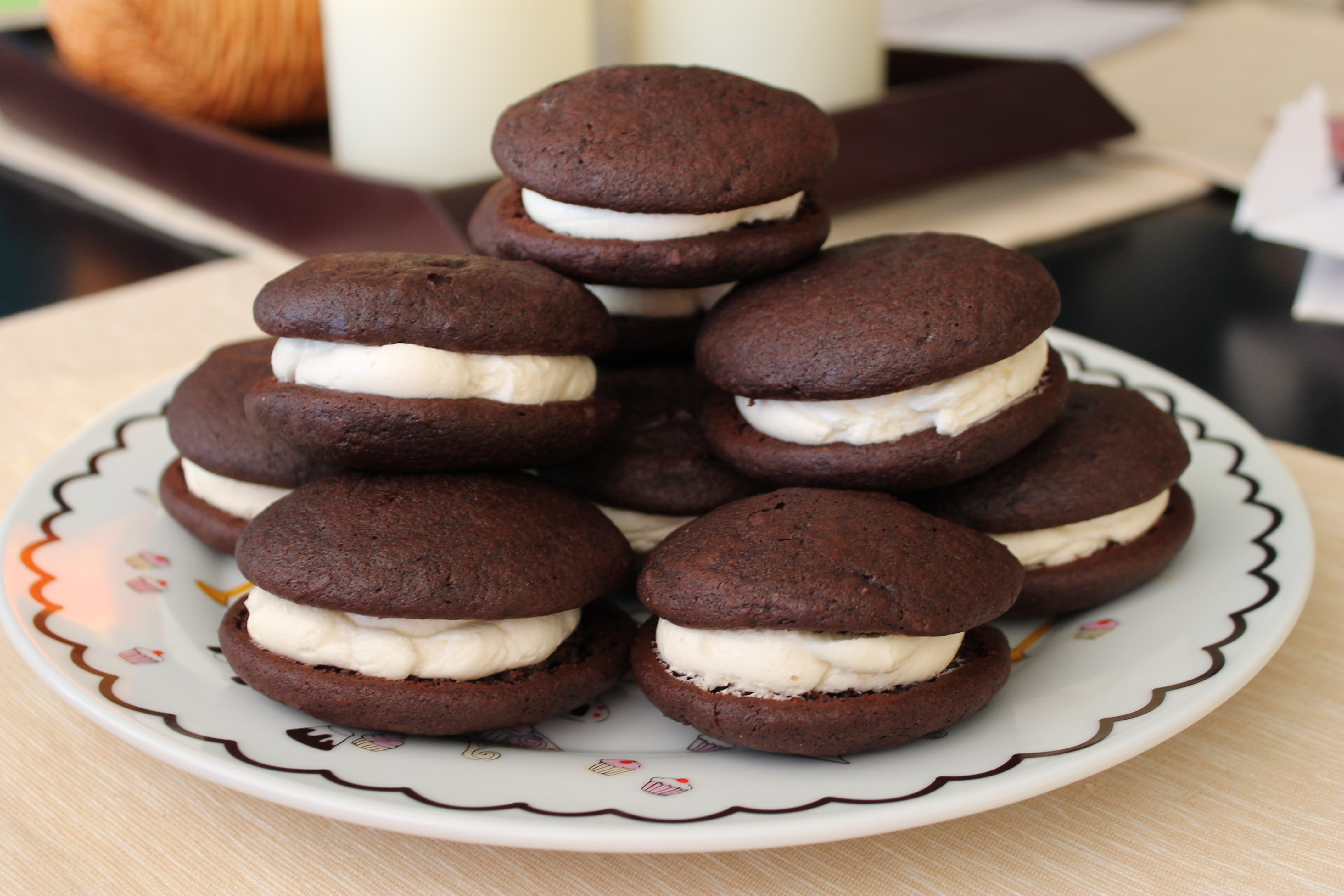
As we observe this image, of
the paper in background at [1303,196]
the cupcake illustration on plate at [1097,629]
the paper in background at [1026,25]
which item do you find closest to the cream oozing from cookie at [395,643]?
the cupcake illustration on plate at [1097,629]

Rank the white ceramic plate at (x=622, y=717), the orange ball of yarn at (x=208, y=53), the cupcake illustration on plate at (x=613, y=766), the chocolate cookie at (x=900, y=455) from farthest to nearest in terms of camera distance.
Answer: the orange ball of yarn at (x=208, y=53) → the chocolate cookie at (x=900, y=455) → the cupcake illustration on plate at (x=613, y=766) → the white ceramic plate at (x=622, y=717)

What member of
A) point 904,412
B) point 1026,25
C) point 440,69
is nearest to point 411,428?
point 904,412

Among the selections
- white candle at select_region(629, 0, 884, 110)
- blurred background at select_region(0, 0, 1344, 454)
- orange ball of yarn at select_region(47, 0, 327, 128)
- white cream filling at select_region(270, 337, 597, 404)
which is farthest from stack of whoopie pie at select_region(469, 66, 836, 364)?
orange ball of yarn at select_region(47, 0, 327, 128)

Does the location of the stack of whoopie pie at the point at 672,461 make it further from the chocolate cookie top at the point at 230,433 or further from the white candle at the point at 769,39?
the white candle at the point at 769,39

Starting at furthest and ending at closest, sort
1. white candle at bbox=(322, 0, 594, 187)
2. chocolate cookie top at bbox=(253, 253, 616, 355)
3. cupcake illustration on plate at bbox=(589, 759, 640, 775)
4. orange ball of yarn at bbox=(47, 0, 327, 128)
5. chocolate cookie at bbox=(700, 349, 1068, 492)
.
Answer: orange ball of yarn at bbox=(47, 0, 327, 128)
white candle at bbox=(322, 0, 594, 187)
chocolate cookie at bbox=(700, 349, 1068, 492)
chocolate cookie top at bbox=(253, 253, 616, 355)
cupcake illustration on plate at bbox=(589, 759, 640, 775)

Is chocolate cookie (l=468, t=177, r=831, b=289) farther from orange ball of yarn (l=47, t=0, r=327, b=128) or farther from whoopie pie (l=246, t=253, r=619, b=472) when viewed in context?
orange ball of yarn (l=47, t=0, r=327, b=128)
